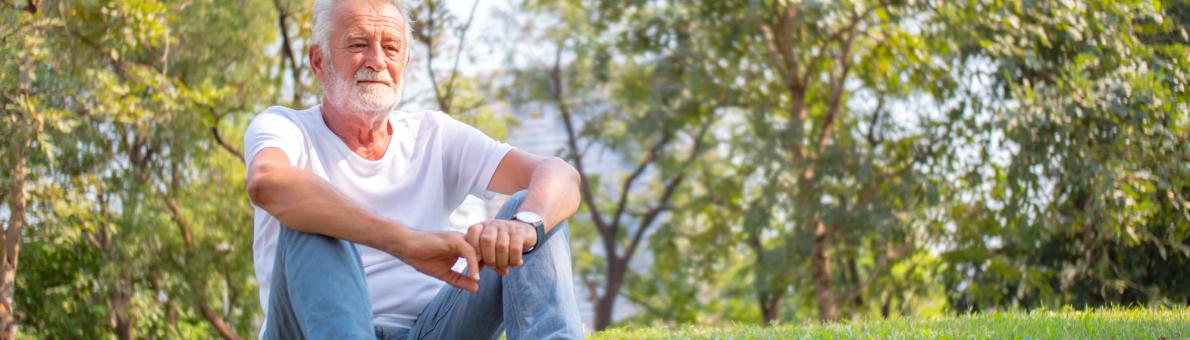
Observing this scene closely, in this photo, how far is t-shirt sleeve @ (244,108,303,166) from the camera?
10.1 feet

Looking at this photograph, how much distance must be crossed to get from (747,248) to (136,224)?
898 cm

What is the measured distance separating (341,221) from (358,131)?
22.9 inches

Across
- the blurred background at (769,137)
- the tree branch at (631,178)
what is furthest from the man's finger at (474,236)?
the tree branch at (631,178)

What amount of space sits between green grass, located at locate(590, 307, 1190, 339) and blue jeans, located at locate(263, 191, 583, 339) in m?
1.37

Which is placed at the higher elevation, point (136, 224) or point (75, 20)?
point (75, 20)

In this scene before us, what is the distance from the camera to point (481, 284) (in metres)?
3.06

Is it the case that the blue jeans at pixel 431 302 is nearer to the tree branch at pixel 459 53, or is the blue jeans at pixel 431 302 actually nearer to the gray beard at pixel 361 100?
the gray beard at pixel 361 100

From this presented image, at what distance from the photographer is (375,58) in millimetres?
3418

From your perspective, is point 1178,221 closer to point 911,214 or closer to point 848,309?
point 911,214

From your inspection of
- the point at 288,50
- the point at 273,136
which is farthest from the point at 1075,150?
the point at 273,136

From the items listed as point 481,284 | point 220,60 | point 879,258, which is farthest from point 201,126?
point 481,284

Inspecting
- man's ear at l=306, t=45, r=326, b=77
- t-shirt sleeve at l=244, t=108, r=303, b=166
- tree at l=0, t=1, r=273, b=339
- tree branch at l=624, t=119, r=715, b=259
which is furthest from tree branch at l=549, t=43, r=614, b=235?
t-shirt sleeve at l=244, t=108, r=303, b=166

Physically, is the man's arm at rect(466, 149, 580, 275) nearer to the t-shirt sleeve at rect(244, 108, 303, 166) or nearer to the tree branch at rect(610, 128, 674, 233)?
the t-shirt sleeve at rect(244, 108, 303, 166)

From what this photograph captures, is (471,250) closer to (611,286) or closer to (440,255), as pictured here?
(440,255)
